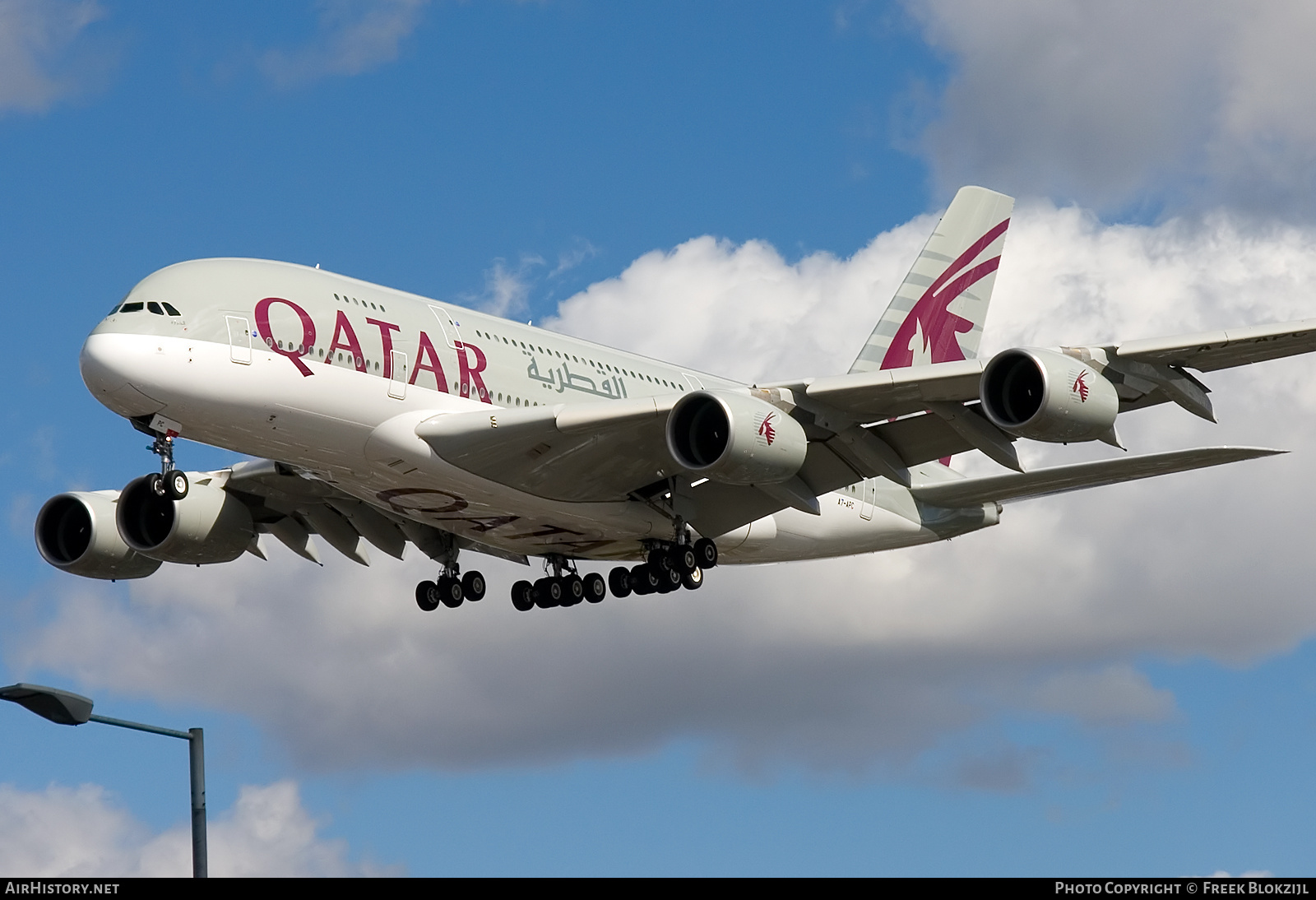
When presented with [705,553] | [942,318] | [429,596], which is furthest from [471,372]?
[942,318]

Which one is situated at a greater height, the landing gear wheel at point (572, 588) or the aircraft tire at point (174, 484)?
the landing gear wheel at point (572, 588)

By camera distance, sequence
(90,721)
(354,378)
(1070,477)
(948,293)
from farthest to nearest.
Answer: (948,293) → (1070,477) → (354,378) → (90,721)

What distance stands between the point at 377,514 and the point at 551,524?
4737mm

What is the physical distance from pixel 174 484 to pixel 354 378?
143 inches

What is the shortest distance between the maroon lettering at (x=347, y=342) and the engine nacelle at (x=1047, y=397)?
35.6 feet

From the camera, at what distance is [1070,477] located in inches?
1417

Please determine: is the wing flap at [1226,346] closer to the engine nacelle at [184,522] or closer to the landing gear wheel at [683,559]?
the landing gear wheel at [683,559]

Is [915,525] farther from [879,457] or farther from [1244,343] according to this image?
[1244,343]

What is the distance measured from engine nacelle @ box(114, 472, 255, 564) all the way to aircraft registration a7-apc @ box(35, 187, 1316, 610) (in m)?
0.05

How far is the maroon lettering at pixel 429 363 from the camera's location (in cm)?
3206

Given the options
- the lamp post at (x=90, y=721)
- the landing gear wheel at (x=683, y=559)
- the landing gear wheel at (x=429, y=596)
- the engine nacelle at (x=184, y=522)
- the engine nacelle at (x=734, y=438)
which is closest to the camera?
the lamp post at (x=90, y=721)

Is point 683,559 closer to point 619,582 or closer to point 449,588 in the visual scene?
point 619,582

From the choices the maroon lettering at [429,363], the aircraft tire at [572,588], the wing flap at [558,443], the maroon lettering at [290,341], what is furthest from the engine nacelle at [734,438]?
the aircraft tire at [572,588]
